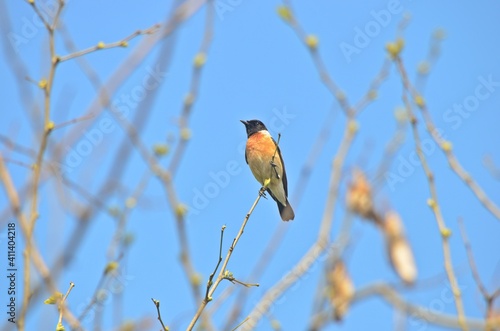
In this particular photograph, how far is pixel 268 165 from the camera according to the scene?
7953mm

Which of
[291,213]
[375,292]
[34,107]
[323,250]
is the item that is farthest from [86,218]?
[291,213]

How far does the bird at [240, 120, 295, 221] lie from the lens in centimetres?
797

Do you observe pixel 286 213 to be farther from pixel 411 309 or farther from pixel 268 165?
pixel 411 309

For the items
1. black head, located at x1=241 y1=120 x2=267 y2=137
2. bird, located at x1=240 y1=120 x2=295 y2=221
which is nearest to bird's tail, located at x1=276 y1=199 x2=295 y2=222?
bird, located at x1=240 y1=120 x2=295 y2=221

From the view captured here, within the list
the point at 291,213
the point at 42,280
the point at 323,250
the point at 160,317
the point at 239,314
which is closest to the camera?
the point at 160,317

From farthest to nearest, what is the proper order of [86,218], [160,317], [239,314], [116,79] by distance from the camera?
[239,314]
[116,79]
[86,218]
[160,317]

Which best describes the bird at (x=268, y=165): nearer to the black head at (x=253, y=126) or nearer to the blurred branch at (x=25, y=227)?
the black head at (x=253, y=126)

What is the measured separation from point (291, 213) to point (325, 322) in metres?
2.41

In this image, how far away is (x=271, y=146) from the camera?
8.15m

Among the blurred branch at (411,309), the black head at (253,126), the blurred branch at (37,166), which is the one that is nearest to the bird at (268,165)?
the black head at (253,126)

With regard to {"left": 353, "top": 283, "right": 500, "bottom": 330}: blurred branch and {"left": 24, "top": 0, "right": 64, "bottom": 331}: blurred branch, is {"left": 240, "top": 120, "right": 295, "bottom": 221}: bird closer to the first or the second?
{"left": 353, "top": 283, "right": 500, "bottom": 330}: blurred branch

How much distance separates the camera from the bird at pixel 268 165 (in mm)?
7969

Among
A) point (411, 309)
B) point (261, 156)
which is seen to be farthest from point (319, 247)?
point (261, 156)

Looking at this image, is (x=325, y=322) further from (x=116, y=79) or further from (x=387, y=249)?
(x=116, y=79)
